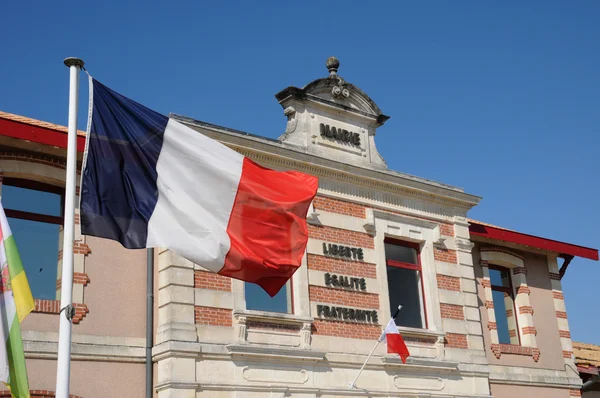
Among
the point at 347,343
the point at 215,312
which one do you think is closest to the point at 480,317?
the point at 347,343

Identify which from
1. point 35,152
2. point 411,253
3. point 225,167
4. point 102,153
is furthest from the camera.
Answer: point 411,253

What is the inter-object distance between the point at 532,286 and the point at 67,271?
15139 mm

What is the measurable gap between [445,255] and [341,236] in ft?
9.89

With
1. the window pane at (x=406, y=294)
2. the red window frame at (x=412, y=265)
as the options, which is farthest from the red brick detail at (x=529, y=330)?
the window pane at (x=406, y=294)

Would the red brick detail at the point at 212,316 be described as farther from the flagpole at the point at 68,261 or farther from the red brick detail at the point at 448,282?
the flagpole at the point at 68,261

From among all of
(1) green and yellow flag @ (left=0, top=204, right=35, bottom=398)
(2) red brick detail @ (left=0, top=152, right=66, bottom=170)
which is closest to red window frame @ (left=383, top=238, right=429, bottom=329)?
(2) red brick detail @ (left=0, top=152, right=66, bottom=170)

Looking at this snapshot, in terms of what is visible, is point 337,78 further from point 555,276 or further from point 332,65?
point 555,276

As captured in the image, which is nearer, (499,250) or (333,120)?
(333,120)

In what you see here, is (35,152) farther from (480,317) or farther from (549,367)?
(549,367)

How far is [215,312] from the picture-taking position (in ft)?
46.7

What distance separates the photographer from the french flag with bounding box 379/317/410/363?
1555 cm

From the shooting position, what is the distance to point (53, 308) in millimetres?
13203

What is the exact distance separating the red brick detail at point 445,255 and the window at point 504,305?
255 centimetres

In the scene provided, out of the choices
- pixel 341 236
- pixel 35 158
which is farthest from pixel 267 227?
pixel 341 236
